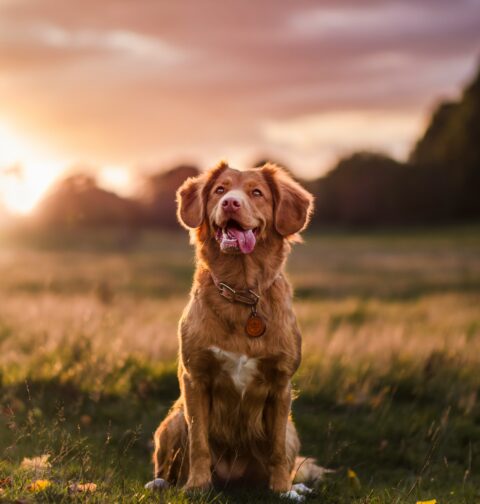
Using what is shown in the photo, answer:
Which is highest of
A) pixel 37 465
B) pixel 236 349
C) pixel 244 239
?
pixel 244 239

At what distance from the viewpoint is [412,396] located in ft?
23.2

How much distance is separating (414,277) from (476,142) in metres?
38.8

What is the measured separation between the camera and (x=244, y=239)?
4.44 meters

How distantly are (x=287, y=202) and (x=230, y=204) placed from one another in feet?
2.00

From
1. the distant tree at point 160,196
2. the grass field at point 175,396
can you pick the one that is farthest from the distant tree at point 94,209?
the grass field at point 175,396

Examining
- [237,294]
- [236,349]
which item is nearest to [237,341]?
[236,349]

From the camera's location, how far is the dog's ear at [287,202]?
467 centimetres

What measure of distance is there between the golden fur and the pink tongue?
6 centimetres

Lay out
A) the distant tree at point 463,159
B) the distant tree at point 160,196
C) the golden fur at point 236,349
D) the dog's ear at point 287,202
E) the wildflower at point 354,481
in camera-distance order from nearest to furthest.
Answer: the golden fur at point 236,349 < the dog's ear at point 287,202 < the wildflower at point 354,481 < the distant tree at point 160,196 < the distant tree at point 463,159

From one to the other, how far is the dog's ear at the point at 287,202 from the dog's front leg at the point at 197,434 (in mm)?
1173

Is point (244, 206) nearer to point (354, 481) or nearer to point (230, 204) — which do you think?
point (230, 204)

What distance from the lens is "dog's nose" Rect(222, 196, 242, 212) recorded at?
4.28 meters

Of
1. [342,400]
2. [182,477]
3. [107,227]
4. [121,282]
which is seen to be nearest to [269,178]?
[182,477]

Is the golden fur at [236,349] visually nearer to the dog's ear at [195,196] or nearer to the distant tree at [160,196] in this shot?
the dog's ear at [195,196]
